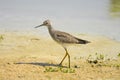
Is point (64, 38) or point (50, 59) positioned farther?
point (50, 59)

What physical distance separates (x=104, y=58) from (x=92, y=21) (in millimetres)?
5408

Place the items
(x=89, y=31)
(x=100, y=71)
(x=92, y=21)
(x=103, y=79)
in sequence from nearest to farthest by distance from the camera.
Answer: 1. (x=103, y=79)
2. (x=100, y=71)
3. (x=89, y=31)
4. (x=92, y=21)

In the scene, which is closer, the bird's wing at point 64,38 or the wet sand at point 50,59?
the wet sand at point 50,59

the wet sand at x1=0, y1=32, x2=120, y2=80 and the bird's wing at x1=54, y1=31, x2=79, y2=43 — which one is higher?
the bird's wing at x1=54, y1=31, x2=79, y2=43

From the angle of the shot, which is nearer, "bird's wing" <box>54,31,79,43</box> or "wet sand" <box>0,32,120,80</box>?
"wet sand" <box>0,32,120,80</box>

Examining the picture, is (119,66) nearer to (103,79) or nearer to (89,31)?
(103,79)

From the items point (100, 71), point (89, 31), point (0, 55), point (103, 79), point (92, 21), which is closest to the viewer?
point (103, 79)

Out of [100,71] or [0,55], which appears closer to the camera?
[100,71]

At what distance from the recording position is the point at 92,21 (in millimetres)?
16484

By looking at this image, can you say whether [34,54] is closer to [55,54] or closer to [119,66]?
[55,54]

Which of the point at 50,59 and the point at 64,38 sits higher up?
the point at 64,38

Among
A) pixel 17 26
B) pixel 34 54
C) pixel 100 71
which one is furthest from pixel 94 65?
pixel 17 26

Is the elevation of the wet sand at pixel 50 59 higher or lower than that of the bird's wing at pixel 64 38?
lower

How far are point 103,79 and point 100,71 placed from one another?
0.69m
